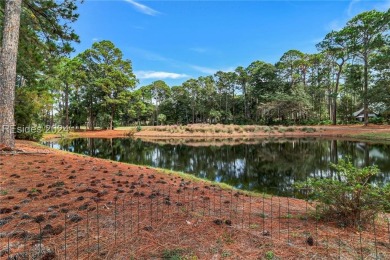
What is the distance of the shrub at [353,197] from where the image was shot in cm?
255

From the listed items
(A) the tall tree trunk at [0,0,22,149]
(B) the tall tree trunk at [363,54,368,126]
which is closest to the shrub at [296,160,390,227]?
(A) the tall tree trunk at [0,0,22,149]

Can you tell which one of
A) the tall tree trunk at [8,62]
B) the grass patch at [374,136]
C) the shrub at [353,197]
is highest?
the tall tree trunk at [8,62]

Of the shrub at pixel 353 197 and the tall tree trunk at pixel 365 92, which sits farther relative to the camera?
the tall tree trunk at pixel 365 92

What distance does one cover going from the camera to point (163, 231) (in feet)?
7.84

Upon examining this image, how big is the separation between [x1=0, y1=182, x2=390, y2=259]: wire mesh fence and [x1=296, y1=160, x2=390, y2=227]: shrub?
105mm

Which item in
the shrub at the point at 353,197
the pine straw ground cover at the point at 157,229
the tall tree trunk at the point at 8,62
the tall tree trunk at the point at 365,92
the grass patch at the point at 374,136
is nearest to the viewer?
the pine straw ground cover at the point at 157,229

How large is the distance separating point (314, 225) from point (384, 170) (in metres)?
7.88

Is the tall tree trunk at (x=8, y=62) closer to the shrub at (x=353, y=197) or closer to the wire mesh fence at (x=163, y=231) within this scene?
the wire mesh fence at (x=163, y=231)

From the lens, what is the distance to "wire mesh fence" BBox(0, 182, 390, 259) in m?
2.02

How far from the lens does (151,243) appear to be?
7.04 ft

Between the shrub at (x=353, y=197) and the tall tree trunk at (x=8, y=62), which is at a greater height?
the tall tree trunk at (x=8, y=62)

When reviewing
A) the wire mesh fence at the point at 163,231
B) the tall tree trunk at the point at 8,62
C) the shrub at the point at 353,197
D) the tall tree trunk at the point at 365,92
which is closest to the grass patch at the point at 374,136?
the tall tree trunk at the point at 365,92

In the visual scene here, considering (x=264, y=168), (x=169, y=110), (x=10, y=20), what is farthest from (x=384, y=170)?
(x=169, y=110)

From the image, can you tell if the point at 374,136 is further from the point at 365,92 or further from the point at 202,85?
the point at 202,85
